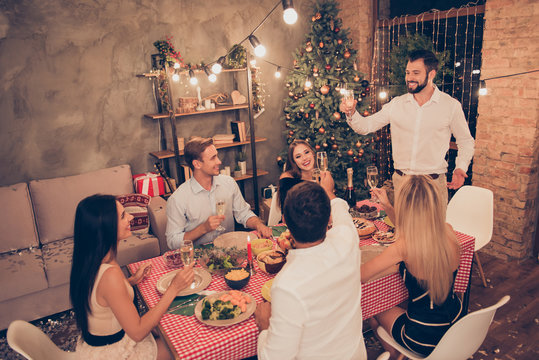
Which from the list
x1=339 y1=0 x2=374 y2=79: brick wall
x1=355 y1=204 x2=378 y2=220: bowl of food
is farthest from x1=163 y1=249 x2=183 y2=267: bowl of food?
x1=339 y1=0 x2=374 y2=79: brick wall

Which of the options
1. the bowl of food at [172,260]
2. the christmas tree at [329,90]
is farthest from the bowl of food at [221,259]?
the christmas tree at [329,90]

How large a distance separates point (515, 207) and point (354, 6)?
3.12 meters

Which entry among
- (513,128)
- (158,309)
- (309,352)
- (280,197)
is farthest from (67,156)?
(513,128)

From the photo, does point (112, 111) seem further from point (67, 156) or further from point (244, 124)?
point (244, 124)

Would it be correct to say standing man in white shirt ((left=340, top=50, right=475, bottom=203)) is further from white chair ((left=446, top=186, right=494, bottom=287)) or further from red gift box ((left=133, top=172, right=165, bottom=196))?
red gift box ((left=133, top=172, right=165, bottom=196))

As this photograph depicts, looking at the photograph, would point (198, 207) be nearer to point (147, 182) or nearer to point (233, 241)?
point (233, 241)

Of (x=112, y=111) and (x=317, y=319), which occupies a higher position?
(x=112, y=111)

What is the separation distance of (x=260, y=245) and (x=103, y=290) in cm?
90

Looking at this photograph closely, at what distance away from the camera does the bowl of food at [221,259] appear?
6.84 ft

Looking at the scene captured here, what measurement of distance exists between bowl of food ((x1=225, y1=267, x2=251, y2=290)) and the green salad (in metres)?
0.16

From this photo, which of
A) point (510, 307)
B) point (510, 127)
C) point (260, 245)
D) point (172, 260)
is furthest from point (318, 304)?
point (510, 127)

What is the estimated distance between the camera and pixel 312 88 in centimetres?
475

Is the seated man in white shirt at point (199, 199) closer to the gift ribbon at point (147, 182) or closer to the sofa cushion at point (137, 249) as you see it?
the sofa cushion at point (137, 249)

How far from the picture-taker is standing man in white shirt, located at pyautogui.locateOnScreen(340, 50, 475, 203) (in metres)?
3.24
